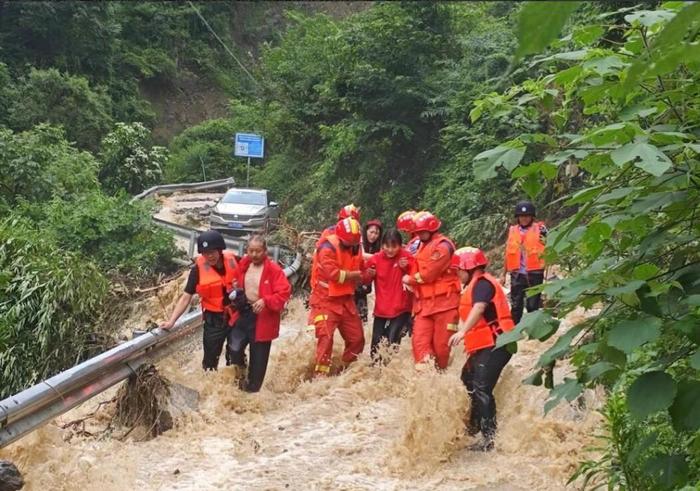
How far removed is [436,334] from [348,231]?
1404mm

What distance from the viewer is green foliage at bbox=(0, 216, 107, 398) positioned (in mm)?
9688

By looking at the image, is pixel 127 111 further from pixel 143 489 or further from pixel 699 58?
pixel 699 58

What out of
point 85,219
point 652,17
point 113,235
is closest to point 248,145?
point 113,235

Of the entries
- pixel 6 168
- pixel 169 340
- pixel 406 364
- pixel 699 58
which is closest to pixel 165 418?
pixel 169 340

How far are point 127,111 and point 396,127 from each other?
30123 mm

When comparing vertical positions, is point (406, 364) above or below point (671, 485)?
below

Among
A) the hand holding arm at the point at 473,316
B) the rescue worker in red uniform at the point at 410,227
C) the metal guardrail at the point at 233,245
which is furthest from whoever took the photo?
the metal guardrail at the point at 233,245

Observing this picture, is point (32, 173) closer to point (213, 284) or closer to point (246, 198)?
point (246, 198)

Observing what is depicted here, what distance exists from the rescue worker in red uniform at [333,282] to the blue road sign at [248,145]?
23964mm

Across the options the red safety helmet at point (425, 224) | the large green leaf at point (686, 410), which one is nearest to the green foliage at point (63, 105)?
the red safety helmet at point (425, 224)

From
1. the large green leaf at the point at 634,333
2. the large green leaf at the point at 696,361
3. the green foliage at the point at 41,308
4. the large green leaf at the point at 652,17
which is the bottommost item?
the green foliage at the point at 41,308

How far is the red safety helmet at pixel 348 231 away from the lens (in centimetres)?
866

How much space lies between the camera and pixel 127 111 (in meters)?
48.1

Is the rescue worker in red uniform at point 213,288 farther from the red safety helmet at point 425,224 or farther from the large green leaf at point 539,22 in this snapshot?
the large green leaf at point 539,22
